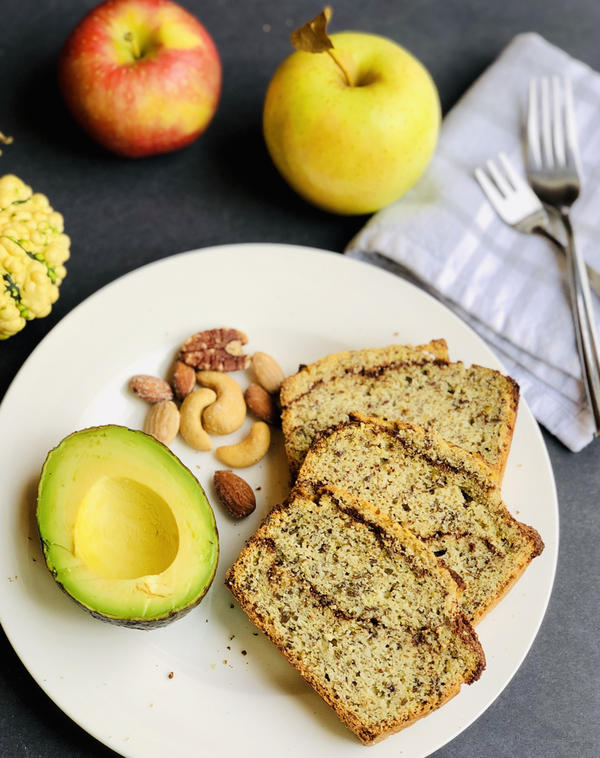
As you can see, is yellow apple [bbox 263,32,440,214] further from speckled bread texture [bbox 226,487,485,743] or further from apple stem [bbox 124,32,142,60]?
speckled bread texture [bbox 226,487,485,743]

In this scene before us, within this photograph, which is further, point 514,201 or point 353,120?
point 514,201

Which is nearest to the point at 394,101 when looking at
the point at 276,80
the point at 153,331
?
the point at 276,80

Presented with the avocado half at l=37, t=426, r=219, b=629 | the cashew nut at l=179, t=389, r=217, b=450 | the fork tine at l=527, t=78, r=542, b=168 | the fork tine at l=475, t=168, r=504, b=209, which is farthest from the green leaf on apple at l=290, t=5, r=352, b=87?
the avocado half at l=37, t=426, r=219, b=629

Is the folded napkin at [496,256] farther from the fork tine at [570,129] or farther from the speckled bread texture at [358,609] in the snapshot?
the speckled bread texture at [358,609]

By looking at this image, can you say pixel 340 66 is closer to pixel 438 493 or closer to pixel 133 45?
pixel 133 45

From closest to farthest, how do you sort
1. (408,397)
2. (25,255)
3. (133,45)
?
(25,255), (408,397), (133,45)

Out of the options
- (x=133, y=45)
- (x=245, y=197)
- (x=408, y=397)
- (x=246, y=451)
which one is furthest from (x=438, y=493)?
(x=133, y=45)
